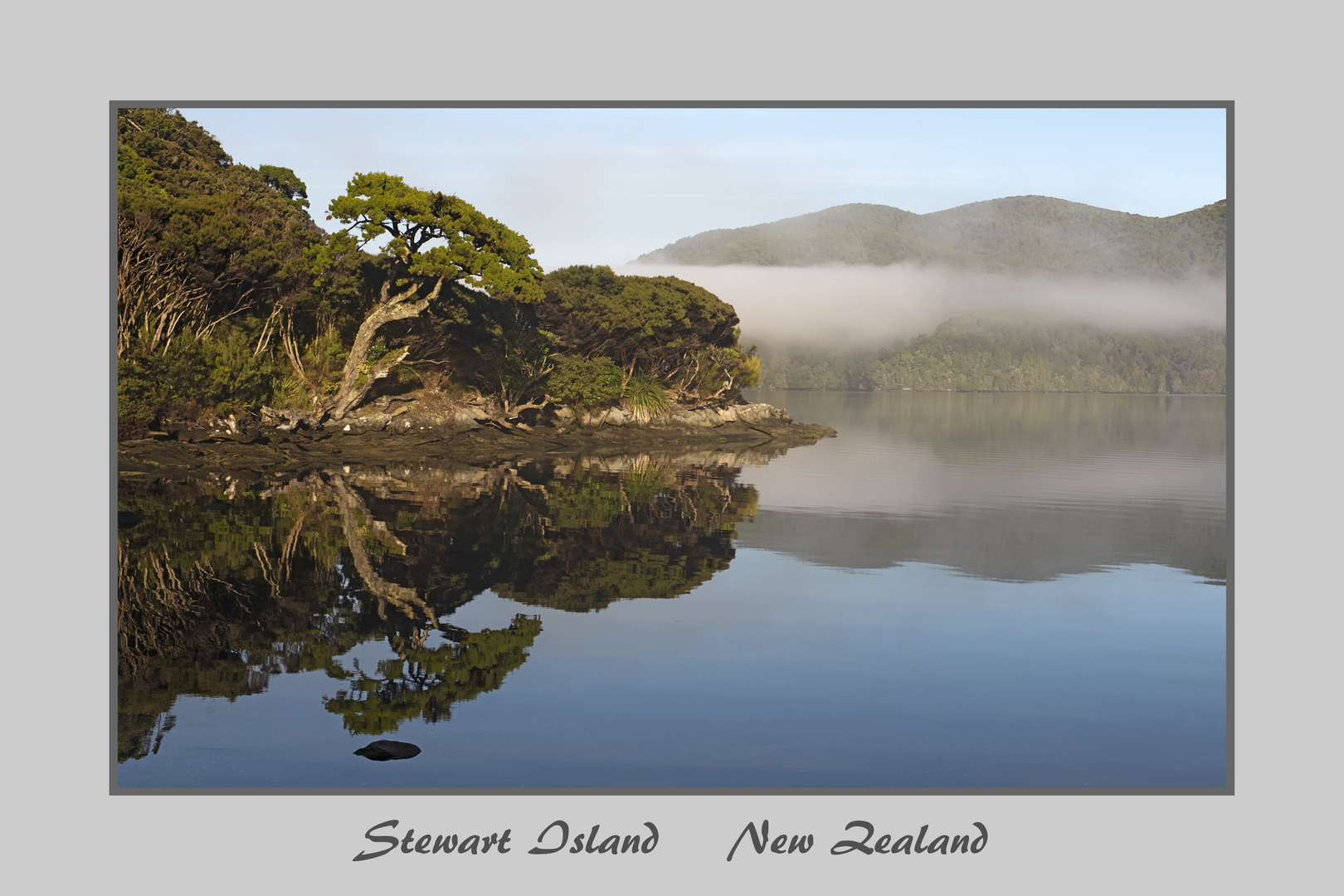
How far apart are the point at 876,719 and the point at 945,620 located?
4567mm

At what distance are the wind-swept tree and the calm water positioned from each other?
16.7 metres

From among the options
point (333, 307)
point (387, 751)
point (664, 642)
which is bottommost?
point (387, 751)

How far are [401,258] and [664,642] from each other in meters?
33.8

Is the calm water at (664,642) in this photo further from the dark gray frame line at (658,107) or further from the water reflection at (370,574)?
the dark gray frame line at (658,107)

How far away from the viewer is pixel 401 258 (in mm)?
43875

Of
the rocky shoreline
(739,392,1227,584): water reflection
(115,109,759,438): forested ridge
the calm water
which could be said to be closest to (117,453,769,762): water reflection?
the calm water

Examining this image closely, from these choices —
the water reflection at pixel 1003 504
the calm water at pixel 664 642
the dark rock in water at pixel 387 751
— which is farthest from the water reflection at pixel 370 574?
the water reflection at pixel 1003 504

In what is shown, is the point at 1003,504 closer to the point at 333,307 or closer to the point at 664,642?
the point at 664,642

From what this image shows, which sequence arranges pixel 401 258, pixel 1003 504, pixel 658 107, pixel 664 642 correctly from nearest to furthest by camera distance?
pixel 658 107, pixel 664 642, pixel 1003 504, pixel 401 258

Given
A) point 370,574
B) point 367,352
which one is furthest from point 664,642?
point 367,352

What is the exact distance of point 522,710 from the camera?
34.4 feet

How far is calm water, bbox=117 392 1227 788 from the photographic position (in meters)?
9.41

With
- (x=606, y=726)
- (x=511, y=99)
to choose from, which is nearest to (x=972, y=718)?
(x=606, y=726)

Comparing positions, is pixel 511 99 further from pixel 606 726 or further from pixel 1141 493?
pixel 1141 493
